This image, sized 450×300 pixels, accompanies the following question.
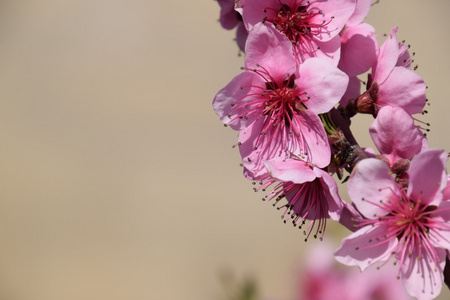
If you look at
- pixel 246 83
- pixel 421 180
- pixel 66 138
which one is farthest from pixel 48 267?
pixel 421 180

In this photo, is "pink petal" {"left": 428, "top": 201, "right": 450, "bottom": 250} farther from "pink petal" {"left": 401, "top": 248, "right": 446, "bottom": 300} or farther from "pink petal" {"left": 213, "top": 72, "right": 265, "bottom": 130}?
"pink petal" {"left": 213, "top": 72, "right": 265, "bottom": 130}

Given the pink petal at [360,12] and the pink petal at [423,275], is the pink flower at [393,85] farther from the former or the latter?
the pink petal at [423,275]

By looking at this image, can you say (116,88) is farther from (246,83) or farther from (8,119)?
(246,83)

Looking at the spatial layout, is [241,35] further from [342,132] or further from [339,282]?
[339,282]

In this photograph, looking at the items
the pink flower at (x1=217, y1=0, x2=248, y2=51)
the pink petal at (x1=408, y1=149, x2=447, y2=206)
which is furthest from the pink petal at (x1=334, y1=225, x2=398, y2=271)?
the pink flower at (x1=217, y1=0, x2=248, y2=51)

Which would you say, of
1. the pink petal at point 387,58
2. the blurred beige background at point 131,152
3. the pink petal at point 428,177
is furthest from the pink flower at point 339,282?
the blurred beige background at point 131,152

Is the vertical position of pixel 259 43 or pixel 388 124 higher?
pixel 259 43

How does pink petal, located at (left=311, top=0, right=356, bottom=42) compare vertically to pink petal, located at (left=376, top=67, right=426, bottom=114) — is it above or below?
above
